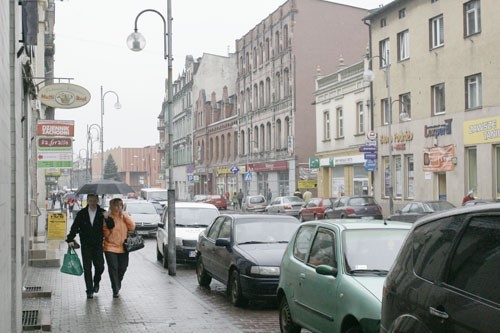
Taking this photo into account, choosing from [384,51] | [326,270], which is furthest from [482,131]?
[326,270]

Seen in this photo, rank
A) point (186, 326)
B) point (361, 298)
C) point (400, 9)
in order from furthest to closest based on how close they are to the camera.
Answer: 1. point (400, 9)
2. point (186, 326)
3. point (361, 298)

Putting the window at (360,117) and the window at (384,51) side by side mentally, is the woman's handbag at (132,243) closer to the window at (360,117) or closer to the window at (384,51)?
the window at (384,51)

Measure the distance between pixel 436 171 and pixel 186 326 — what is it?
2597cm

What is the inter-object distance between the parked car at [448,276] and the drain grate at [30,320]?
538 centimetres

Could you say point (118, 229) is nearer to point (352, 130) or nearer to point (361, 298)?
point (361, 298)

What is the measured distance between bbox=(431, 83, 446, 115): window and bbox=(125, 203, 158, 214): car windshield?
14.8 m

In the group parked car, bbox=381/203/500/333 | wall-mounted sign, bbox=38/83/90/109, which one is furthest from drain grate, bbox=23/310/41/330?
wall-mounted sign, bbox=38/83/90/109

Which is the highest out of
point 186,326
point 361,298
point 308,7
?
point 308,7

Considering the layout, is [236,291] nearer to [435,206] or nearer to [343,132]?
[435,206]

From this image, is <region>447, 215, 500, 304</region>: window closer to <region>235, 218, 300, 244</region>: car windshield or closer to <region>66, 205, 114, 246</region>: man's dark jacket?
<region>235, 218, 300, 244</region>: car windshield

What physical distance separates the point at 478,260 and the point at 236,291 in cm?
752

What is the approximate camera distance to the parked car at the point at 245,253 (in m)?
10.6

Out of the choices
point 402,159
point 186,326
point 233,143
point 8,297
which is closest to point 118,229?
point 186,326

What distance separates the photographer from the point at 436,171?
33344 mm
